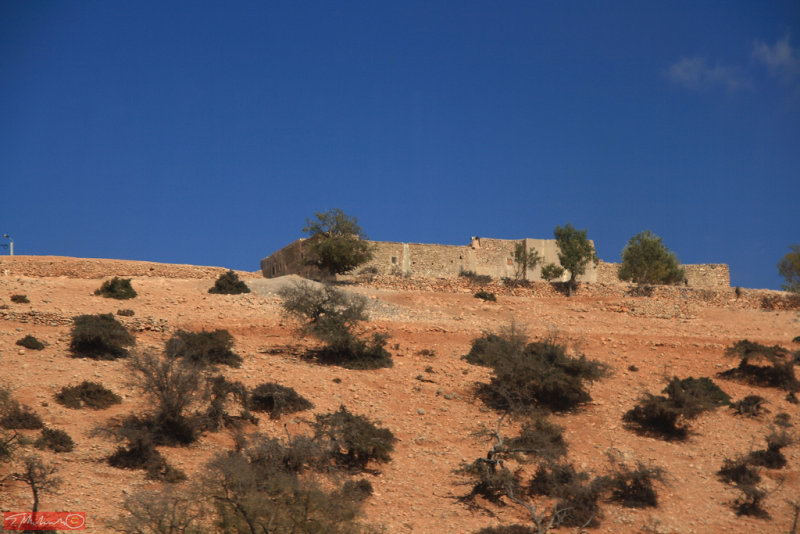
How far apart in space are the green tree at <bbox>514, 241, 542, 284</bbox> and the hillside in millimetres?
9542

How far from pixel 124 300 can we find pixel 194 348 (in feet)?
29.7

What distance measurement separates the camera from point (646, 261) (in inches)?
1805

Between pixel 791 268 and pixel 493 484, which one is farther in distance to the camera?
pixel 791 268

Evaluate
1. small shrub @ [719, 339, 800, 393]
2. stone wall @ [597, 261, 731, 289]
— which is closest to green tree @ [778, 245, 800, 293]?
stone wall @ [597, 261, 731, 289]

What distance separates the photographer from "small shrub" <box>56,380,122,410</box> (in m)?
15.1

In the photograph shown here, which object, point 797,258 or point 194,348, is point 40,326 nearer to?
point 194,348

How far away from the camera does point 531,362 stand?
19719 millimetres

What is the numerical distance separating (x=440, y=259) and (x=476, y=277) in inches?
124

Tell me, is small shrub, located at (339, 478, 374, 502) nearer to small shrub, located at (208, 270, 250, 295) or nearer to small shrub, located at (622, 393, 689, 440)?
small shrub, located at (622, 393, 689, 440)

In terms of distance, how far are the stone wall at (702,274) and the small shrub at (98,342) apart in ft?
121

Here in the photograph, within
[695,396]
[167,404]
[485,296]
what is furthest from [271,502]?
[485,296]

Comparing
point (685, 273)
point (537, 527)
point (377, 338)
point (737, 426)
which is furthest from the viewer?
point (685, 273)

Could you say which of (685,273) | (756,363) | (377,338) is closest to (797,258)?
(685,273)

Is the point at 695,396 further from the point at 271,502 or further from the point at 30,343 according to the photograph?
the point at 30,343
